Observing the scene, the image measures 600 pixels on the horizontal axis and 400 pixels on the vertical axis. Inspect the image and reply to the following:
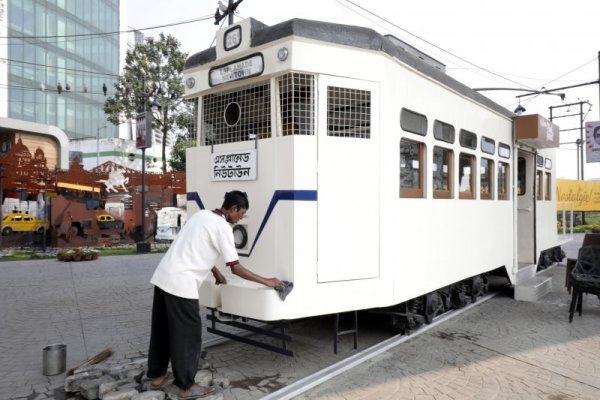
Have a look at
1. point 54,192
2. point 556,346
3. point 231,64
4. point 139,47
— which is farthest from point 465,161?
point 139,47

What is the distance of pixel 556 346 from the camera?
5.41 meters

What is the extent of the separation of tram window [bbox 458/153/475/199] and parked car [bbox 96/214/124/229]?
52.7ft

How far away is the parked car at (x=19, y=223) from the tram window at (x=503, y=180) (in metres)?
17.4

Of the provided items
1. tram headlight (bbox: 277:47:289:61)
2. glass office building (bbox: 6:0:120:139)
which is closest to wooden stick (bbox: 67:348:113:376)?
tram headlight (bbox: 277:47:289:61)

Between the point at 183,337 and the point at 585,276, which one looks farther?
the point at 585,276

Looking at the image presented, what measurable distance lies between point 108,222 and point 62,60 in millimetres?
26777

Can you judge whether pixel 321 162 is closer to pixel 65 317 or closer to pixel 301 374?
pixel 301 374

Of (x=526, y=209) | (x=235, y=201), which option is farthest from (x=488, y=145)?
(x=235, y=201)

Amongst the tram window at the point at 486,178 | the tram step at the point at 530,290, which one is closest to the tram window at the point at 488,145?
the tram window at the point at 486,178

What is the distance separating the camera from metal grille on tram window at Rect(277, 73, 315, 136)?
436 cm

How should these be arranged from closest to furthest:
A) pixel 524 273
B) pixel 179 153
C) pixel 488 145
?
pixel 488 145
pixel 524 273
pixel 179 153

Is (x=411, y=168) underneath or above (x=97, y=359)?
above

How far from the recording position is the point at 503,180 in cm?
795

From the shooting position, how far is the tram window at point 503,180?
7754 mm
